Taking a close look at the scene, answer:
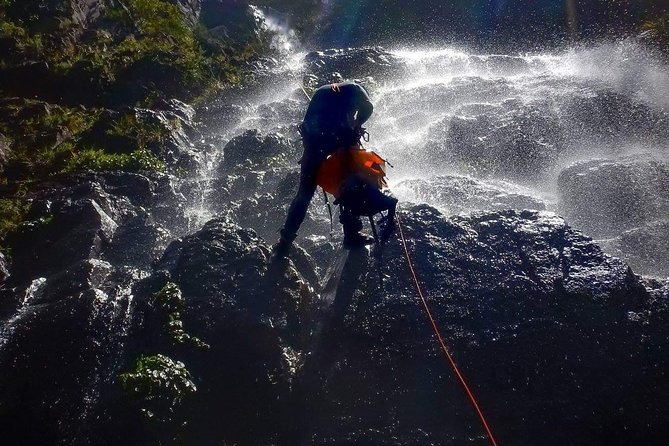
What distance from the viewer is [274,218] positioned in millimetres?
8461

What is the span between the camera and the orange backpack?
509 cm

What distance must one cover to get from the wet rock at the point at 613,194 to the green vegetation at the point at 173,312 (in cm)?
643

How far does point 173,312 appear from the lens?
17.3ft

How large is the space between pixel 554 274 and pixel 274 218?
4.75m

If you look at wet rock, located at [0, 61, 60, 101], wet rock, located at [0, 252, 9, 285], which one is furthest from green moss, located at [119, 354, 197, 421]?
wet rock, located at [0, 61, 60, 101]

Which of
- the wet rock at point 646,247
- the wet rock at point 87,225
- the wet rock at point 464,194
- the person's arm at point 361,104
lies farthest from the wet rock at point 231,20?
the wet rock at point 646,247

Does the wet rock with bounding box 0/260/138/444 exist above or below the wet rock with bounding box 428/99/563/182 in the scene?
below

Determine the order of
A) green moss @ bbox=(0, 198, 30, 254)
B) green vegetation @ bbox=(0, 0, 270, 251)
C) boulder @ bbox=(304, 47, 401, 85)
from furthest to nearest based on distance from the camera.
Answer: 1. boulder @ bbox=(304, 47, 401, 85)
2. green vegetation @ bbox=(0, 0, 270, 251)
3. green moss @ bbox=(0, 198, 30, 254)

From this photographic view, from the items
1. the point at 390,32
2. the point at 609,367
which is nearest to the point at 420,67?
the point at 390,32

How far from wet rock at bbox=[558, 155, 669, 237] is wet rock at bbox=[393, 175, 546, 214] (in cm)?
58

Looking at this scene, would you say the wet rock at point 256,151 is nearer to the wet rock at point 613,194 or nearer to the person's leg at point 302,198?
the person's leg at point 302,198

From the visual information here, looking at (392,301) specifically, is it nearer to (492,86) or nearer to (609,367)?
(609,367)

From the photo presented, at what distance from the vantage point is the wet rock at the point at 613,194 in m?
7.74

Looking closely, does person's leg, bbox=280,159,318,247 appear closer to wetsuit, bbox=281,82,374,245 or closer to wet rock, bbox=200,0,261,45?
wetsuit, bbox=281,82,374,245
